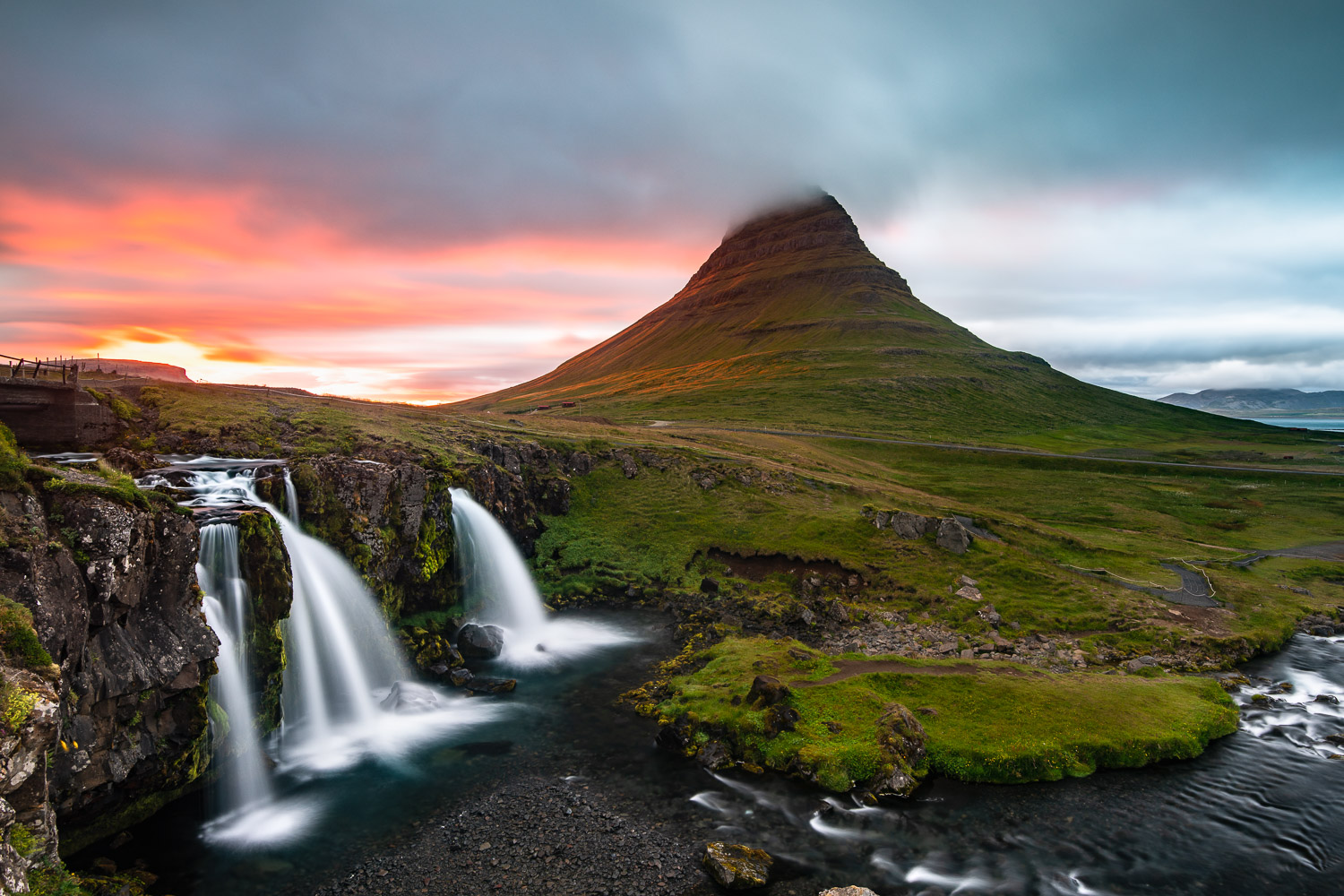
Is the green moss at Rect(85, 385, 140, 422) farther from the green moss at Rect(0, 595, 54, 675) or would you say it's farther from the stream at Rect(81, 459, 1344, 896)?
the green moss at Rect(0, 595, 54, 675)

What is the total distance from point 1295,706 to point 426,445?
54.6 meters

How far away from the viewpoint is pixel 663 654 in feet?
122

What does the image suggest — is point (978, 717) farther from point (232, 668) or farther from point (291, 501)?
point (291, 501)

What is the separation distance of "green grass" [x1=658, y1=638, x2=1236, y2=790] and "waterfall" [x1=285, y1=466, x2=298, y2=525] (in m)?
21.6

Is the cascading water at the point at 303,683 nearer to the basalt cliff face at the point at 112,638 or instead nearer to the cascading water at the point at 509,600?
the basalt cliff face at the point at 112,638

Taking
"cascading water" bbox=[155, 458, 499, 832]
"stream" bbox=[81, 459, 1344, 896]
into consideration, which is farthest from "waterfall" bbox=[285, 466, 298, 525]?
"stream" bbox=[81, 459, 1344, 896]

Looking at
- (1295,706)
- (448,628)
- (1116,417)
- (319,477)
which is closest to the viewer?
(1295,706)

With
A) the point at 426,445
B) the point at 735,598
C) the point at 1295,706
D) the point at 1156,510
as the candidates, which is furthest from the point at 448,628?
the point at 1156,510

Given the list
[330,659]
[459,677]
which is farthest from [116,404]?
[459,677]

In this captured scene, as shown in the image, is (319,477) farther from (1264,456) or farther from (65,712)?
(1264,456)

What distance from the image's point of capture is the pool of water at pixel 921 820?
64.0 feet

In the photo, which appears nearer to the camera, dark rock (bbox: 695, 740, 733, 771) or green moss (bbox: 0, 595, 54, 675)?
green moss (bbox: 0, 595, 54, 675)

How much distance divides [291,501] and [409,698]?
12242 mm

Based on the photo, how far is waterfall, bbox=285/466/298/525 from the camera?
109 feet
